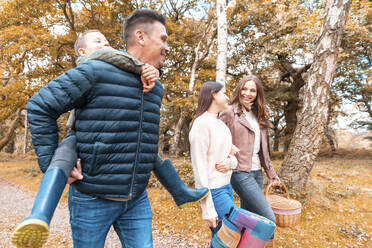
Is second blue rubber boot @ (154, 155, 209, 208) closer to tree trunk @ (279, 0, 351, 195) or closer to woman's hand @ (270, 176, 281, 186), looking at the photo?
woman's hand @ (270, 176, 281, 186)

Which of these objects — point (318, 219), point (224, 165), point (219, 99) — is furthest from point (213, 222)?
point (318, 219)

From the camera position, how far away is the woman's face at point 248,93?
2865 millimetres

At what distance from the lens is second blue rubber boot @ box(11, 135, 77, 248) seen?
0.87m

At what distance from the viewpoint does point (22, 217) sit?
5.64 meters

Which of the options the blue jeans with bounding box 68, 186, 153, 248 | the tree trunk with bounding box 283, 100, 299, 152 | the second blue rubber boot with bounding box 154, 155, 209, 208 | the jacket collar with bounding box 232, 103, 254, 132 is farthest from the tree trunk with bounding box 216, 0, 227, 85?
the tree trunk with bounding box 283, 100, 299, 152

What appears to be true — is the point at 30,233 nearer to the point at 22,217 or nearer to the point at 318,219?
the point at 318,219

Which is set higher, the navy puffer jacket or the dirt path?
the navy puffer jacket

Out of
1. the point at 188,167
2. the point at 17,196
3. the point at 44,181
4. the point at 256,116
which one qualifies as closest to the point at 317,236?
the point at 256,116

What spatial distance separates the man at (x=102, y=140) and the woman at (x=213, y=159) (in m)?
0.65

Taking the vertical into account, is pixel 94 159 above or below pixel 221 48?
below

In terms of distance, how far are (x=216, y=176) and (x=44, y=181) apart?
5.08 ft

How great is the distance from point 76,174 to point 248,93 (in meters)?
2.31

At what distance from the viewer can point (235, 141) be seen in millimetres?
2693

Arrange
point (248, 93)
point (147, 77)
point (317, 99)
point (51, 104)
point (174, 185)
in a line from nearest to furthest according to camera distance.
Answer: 1. point (51, 104)
2. point (147, 77)
3. point (174, 185)
4. point (248, 93)
5. point (317, 99)
